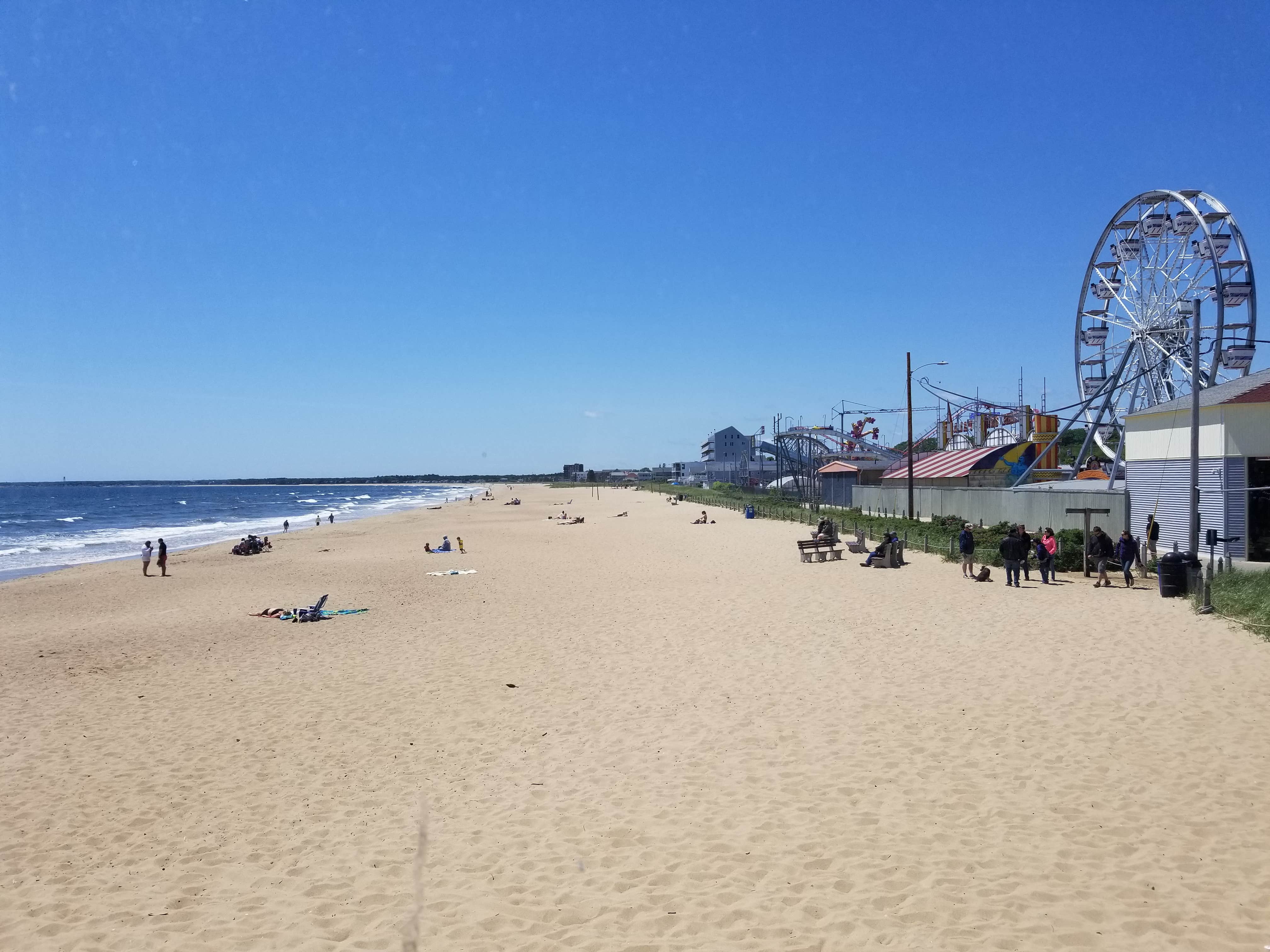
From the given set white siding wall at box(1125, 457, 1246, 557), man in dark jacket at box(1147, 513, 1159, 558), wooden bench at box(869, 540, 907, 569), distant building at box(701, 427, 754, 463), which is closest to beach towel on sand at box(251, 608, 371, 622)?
wooden bench at box(869, 540, 907, 569)

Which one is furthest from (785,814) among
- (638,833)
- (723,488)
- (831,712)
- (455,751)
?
(723,488)

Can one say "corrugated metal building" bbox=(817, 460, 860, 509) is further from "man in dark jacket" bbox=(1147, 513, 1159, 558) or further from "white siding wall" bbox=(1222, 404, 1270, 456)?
"white siding wall" bbox=(1222, 404, 1270, 456)

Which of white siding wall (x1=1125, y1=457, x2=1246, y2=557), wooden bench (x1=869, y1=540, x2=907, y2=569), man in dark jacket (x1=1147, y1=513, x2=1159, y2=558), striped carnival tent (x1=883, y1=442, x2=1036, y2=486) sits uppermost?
striped carnival tent (x1=883, y1=442, x2=1036, y2=486)

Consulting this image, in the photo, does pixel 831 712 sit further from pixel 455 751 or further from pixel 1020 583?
pixel 1020 583

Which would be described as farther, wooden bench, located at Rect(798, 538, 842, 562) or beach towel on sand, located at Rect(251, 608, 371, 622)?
wooden bench, located at Rect(798, 538, 842, 562)

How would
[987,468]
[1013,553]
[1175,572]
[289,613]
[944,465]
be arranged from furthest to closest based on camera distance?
[944,465] → [987,468] → [289,613] → [1013,553] → [1175,572]

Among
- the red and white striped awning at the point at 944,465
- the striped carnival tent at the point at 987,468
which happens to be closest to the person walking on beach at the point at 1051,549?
the striped carnival tent at the point at 987,468

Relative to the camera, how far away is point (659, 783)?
7680 mm

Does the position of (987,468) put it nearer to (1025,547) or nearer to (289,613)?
(1025,547)

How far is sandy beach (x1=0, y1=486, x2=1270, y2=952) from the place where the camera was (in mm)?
5387

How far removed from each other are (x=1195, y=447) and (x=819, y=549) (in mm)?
10462

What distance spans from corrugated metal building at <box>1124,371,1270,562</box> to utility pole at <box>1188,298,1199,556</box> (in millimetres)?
957

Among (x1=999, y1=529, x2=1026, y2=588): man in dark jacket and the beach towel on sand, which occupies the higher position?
(x1=999, y1=529, x2=1026, y2=588): man in dark jacket

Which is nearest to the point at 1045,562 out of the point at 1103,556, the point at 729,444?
the point at 1103,556
